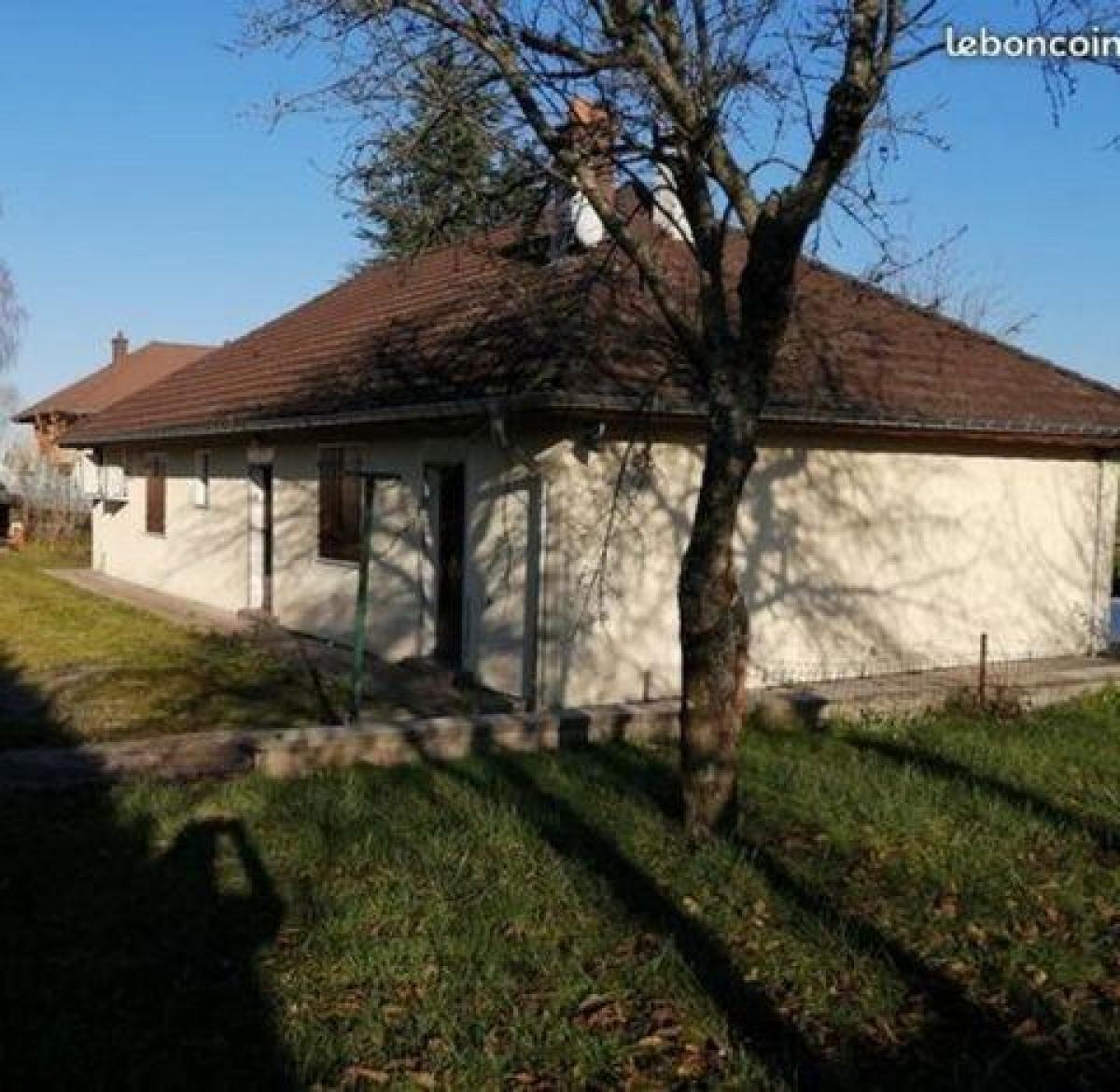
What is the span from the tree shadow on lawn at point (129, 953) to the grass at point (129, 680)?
2.90m

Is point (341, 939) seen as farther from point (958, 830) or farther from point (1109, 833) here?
point (1109, 833)

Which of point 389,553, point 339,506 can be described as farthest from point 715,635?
point 339,506

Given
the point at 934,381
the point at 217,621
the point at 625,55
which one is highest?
the point at 625,55

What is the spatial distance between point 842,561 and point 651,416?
3.44 metres

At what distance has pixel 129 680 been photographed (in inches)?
488

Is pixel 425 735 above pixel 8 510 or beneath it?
beneath

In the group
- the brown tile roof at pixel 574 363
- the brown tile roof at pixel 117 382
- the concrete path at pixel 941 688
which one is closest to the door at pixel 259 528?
the brown tile roof at pixel 574 363

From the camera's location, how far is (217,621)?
680 inches

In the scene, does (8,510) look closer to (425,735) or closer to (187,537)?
(187,537)

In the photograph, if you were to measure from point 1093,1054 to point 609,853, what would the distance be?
2.65 metres

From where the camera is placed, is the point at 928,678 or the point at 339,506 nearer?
the point at 928,678

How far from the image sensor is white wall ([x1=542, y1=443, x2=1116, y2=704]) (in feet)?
37.8

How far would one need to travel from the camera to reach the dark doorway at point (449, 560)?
1294cm

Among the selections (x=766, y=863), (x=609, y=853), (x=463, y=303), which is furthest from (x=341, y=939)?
(x=463, y=303)
